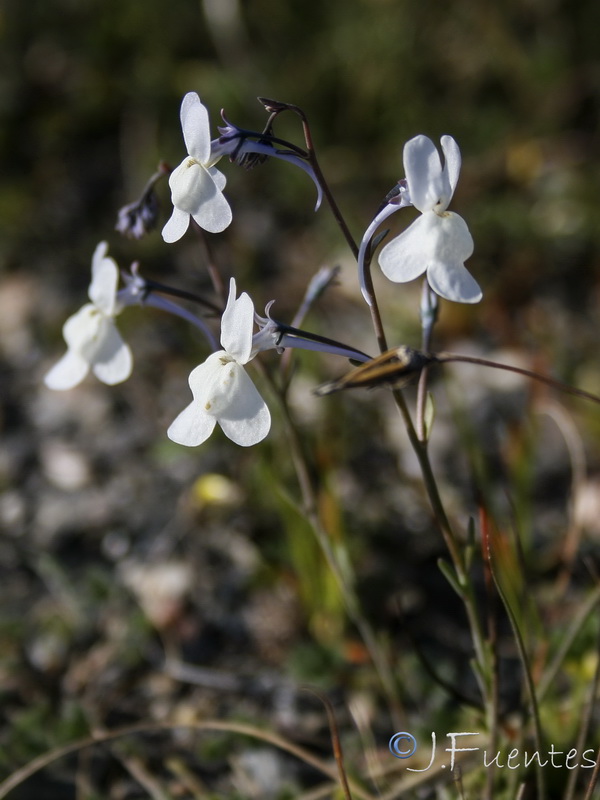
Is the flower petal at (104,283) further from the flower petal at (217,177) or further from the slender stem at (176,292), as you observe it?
the flower petal at (217,177)

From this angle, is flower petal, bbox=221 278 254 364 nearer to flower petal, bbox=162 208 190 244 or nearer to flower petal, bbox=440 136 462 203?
flower petal, bbox=162 208 190 244

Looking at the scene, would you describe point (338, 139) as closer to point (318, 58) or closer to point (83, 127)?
point (318, 58)

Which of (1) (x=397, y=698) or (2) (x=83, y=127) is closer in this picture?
(1) (x=397, y=698)

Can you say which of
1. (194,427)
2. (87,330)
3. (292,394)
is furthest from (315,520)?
(292,394)

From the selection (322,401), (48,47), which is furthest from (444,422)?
Result: (48,47)

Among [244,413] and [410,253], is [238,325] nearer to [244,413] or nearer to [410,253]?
[244,413]

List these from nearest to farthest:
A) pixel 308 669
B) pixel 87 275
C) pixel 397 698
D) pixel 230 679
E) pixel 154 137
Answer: pixel 397 698 < pixel 308 669 < pixel 230 679 < pixel 87 275 < pixel 154 137
